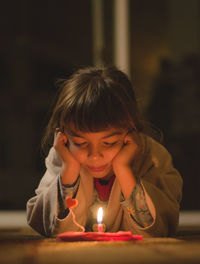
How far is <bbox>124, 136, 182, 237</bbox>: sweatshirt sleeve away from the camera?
125 cm

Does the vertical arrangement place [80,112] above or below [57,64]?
below

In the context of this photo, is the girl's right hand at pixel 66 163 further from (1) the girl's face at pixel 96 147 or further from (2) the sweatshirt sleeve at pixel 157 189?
(2) the sweatshirt sleeve at pixel 157 189

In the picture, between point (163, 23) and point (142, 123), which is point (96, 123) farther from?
point (163, 23)

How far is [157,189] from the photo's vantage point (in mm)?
1297

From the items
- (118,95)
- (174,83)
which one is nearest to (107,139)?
(118,95)

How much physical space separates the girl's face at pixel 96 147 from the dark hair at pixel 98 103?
0.02 metres

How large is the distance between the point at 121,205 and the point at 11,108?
187cm

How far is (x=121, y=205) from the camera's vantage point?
1301 mm

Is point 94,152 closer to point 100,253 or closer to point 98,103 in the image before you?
point 98,103

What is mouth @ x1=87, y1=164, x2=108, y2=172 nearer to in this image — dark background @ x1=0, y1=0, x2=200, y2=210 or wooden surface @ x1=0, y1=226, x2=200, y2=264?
wooden surface @ x1=0, y1=226, x2=200, y2=264

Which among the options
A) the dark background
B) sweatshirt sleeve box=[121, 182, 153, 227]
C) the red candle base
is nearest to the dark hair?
sweatshirt sleeve box=[121, 182, 153, 227]

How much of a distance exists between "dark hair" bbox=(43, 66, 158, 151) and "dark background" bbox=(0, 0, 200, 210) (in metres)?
1.37

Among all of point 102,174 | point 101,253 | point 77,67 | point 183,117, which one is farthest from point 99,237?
point 77,67

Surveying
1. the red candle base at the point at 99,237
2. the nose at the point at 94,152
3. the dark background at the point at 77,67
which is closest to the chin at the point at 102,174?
the nose at the point at 94,152
